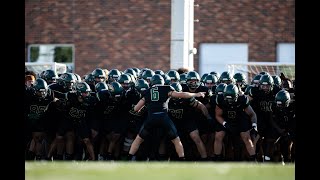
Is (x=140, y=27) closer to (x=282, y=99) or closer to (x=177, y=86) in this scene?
(x=177, y=86)

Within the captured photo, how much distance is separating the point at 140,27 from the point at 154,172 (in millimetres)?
19329

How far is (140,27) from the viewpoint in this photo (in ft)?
83.9

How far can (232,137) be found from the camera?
1390cm

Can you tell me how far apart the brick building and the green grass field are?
18.4 metres

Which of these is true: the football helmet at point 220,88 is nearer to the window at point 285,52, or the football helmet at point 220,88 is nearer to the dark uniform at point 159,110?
the dark uniform at point 159,110

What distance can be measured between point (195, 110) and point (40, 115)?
276cm

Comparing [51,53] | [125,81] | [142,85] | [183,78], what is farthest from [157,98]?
[51,53]

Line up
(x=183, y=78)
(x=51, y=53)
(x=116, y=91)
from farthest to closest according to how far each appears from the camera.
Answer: (x=51, y=53) → (x=183, y=78) → (x=116, y=91)

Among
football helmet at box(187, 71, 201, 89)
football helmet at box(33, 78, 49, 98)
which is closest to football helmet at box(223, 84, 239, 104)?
football helmet at box(187, 71, 201, 89)

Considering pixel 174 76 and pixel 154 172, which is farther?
pixel 174 76

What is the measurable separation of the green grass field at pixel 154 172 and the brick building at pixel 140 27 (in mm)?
18392

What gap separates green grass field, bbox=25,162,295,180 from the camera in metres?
6.14
